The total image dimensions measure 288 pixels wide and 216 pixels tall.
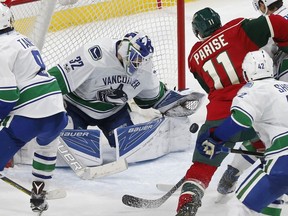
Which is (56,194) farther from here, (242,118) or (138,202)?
(242,118)

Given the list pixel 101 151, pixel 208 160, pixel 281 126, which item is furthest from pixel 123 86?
pixel 281 126

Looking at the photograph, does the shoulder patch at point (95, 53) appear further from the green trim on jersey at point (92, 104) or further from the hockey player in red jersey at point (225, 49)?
the hockey player in red jersey at point (225, 49)

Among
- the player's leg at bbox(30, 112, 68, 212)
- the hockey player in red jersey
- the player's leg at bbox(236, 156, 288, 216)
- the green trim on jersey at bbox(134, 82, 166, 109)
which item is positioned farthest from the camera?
the green trim on jersey at bbox(134, 82, 166, 109)

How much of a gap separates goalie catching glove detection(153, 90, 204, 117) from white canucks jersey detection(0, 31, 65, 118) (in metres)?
1.06

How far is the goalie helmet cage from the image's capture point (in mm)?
4430

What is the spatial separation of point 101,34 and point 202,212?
5.36ft

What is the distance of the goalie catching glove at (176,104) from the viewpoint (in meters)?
4.06

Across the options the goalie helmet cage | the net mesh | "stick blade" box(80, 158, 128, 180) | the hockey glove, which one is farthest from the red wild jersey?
the net mesh

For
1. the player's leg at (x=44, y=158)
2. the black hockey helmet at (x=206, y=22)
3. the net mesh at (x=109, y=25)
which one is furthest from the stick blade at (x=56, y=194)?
the net mesh at (x=109, y=25)

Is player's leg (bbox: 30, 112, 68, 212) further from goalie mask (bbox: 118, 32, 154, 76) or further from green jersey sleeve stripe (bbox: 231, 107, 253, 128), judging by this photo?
green jersey sleeve stripe (bbox: 231, 107, 253, 128)

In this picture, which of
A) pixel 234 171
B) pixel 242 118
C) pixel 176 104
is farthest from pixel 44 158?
pixel 176 104

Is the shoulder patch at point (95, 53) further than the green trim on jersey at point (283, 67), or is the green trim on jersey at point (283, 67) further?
the shoulder patch at point (95, 53)

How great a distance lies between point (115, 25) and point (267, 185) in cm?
218

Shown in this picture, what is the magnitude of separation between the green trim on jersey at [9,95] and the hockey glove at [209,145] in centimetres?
70
